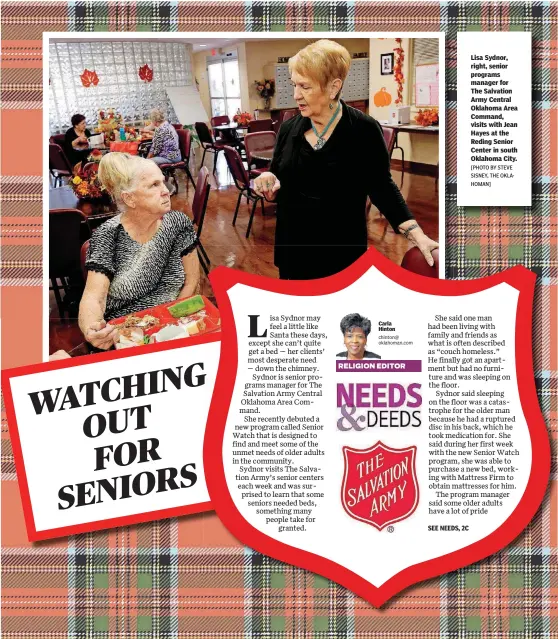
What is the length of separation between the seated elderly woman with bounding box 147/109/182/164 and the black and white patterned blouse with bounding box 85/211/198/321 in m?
0.14

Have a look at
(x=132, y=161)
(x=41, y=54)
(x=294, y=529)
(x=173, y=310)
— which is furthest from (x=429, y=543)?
(x=41, y=54)

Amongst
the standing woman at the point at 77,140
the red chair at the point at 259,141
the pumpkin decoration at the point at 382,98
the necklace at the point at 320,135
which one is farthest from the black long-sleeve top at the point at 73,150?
the pumpkin decoration at the point at 382,98

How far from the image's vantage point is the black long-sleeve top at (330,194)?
75.5 inches

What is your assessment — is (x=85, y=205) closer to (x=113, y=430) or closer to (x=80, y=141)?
(x=80, y=141)

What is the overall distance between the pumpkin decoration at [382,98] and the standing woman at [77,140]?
735 mm

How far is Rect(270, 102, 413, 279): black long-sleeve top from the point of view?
6.30 ft

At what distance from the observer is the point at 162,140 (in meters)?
1.89

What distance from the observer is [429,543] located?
1.94 m

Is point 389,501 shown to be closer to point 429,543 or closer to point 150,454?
point 429,543

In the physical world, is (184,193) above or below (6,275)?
above

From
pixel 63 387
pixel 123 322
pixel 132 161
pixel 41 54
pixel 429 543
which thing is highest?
pixel 41 54

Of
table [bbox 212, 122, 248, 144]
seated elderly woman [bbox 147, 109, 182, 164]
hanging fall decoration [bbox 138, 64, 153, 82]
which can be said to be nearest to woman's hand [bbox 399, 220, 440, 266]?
table [bbox 212, 122, 248, 144]

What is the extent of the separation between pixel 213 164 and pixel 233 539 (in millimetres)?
997

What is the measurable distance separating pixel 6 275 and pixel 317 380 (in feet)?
2.80
